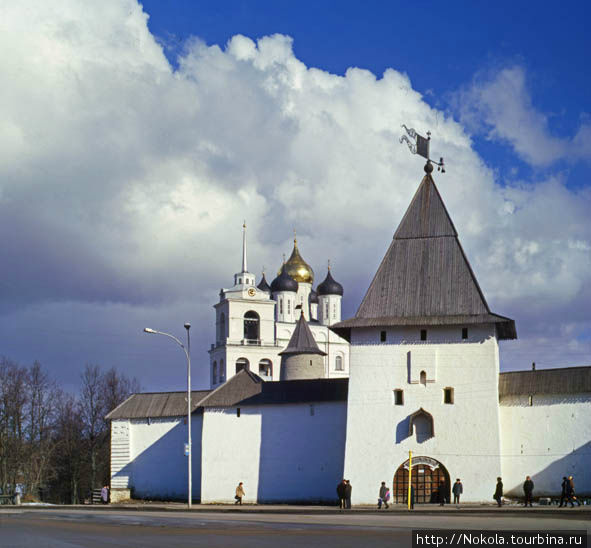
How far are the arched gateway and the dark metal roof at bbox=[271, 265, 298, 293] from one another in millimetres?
55741

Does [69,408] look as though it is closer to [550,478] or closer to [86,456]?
[86,456]

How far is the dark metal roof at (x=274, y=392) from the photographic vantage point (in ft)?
138

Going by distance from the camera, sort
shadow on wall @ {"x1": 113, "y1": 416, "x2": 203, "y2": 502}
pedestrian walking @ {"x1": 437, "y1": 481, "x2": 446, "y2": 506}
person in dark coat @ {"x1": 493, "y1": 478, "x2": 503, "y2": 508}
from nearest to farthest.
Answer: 1. person in dark coat @ {"x1": 493, "y1": 478, "x2": 503, "y2": 508}
2. pedestrian walking @ {"x1": 437, "y1": 481, "x2": 446, "y2": 506}
3. shadow on wall @ {"x1": 113, "y1": 416, "x2": 203, "y2": 502}

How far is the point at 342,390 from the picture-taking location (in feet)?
137

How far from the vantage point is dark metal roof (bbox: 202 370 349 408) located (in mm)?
42031

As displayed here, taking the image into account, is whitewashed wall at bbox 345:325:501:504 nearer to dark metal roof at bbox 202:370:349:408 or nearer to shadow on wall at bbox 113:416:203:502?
dark metal roof at bbox 202:370:349:408

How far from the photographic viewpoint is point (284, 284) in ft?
306

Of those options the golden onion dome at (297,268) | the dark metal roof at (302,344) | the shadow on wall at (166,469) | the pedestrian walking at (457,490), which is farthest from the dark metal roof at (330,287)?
Result: the pedestrian walking at (457,490)

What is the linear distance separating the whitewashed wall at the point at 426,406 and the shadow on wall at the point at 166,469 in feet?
28.9

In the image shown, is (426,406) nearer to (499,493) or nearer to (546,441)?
(546,441)

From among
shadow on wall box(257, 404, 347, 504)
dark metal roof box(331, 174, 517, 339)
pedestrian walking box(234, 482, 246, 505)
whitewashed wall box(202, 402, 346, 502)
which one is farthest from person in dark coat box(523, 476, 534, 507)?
pedestrian walking box(234, 482, 246, 505)

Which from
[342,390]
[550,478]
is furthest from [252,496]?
[550,478]

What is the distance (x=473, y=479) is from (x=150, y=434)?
668 inches

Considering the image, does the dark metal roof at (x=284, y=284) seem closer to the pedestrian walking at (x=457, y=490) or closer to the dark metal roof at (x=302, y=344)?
the dark metal roof at (x=302, y=344)
